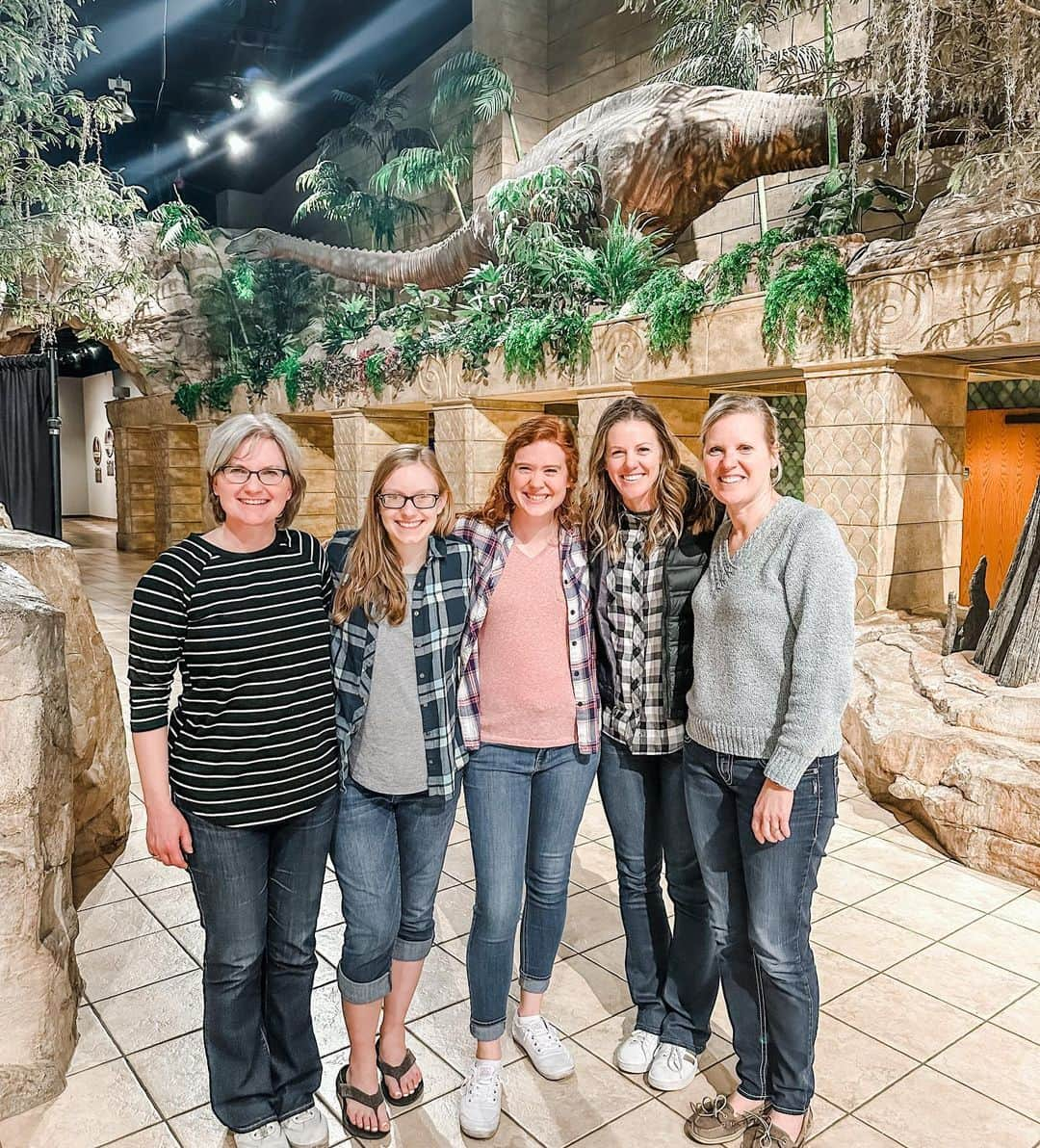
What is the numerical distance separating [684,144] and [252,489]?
24.7 ft

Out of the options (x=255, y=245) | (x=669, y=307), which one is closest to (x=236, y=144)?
(x=255, y=245)

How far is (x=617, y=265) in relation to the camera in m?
7.67

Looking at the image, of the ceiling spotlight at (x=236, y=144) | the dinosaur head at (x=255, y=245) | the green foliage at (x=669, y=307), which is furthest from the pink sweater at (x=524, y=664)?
the ceiling spotlight at (x=236, y=144)

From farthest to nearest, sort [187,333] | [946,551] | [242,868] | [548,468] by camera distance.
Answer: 1. [187,333]
2. [946,551]
3. [548,468]
4. [242,868]

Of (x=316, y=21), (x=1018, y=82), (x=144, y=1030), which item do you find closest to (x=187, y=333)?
(x=316, y=21)

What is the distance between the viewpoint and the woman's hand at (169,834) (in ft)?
6.11

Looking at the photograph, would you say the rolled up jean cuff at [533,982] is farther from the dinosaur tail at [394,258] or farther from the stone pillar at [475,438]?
the dinosaur tail at [394,258]

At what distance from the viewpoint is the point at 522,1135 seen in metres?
2.17

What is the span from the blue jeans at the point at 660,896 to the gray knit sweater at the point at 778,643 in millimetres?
254

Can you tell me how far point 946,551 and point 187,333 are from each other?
12628 millimetres

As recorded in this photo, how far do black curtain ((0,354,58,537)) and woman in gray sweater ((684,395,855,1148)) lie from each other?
8969 mm

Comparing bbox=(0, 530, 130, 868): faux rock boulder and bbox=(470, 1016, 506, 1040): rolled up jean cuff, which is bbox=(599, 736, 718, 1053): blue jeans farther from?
bbox=(0, 530, 130, 868): faux rock boulder

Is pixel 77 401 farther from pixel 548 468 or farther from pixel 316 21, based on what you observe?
pixel 548 468

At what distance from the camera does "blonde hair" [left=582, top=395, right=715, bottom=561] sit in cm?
216
